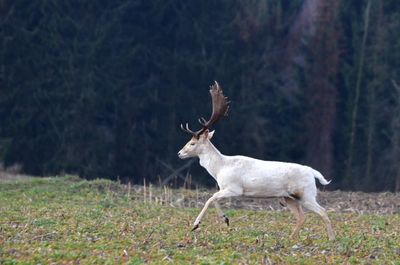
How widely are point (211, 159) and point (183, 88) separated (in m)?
22.8

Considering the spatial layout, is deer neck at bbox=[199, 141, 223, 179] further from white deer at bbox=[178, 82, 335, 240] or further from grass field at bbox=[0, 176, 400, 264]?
grass field at bbox=[0, 176, 400, 264]

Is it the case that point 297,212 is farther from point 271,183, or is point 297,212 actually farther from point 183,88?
point 183,88

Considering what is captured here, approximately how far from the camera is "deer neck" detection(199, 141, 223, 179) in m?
15.1

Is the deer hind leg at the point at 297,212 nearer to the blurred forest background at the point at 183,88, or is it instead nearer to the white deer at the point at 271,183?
the white deer at the point at 271,183

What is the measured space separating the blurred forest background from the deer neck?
21.0m

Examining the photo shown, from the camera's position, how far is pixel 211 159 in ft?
50.0

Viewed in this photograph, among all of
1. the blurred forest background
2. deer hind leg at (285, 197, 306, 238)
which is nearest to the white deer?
deer hind leg at (285, 197, 306, 238)

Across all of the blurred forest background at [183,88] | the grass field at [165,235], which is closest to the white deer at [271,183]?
the grass field at [165,235]

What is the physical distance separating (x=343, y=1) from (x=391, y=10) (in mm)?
1831

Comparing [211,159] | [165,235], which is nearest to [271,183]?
[211,159]

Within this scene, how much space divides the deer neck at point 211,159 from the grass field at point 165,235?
88cm

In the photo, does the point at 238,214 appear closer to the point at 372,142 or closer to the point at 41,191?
the point at 41,191

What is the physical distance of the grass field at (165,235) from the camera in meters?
11.5

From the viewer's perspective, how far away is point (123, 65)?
123ft
